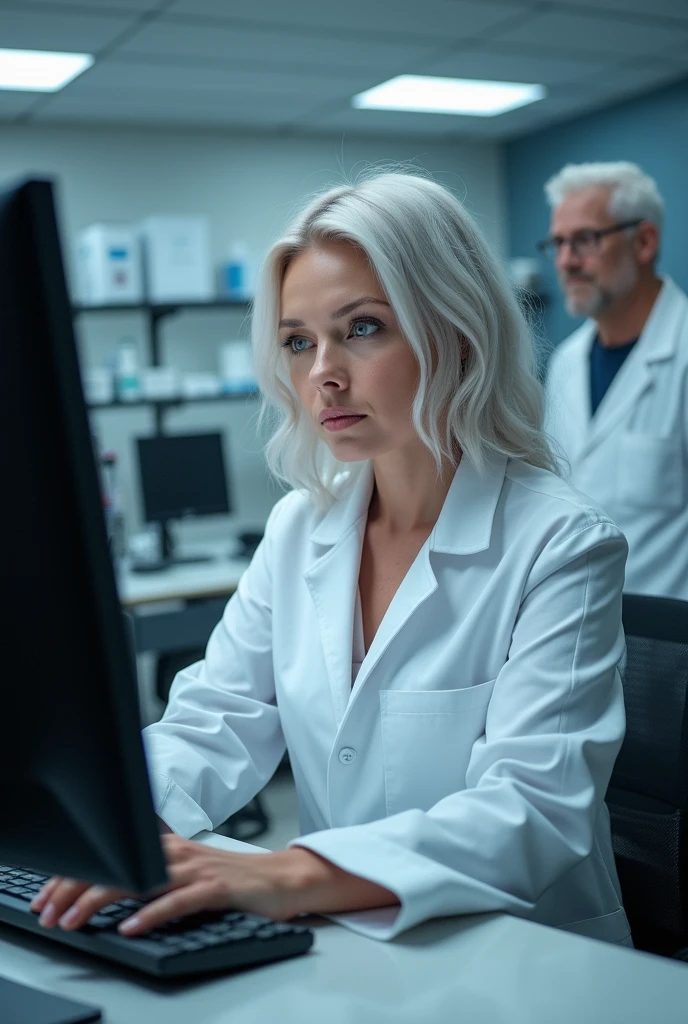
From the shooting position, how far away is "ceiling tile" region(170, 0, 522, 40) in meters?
3.37

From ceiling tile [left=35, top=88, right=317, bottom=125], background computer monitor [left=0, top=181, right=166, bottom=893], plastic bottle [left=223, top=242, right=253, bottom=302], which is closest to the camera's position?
background computer monitor [left=0, top=181, right=166, bottom=893]

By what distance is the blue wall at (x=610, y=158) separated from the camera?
475 centimetres

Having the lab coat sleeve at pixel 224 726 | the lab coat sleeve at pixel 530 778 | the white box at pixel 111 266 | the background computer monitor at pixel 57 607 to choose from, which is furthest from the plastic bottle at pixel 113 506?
the background computer monitor at pixel 57 607

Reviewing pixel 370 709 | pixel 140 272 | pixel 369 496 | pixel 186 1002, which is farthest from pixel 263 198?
pixel 186 1002

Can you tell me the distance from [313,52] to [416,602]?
319 cm

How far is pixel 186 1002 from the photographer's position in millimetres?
765

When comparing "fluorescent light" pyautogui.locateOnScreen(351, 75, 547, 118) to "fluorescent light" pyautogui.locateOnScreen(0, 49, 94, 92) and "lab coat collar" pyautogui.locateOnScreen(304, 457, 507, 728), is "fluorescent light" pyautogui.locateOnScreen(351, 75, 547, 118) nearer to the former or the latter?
"fluorescent light" pyautogui.locateOnScreen(0, 49, 94, 92)

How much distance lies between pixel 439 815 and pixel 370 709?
0.85ft

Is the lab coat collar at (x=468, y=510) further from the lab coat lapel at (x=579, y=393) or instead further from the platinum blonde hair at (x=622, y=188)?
the platinum blonde hair at (x=622, y=188)

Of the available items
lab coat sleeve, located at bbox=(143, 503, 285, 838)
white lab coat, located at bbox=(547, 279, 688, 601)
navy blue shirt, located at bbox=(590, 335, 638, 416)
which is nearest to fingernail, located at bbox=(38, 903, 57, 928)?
lab coat sleeve, located at bbox=(143, 503, 285, 838)

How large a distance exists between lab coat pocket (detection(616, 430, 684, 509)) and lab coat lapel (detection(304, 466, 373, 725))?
127 centimetres

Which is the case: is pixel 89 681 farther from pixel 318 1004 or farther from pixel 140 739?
pixel 318 1004

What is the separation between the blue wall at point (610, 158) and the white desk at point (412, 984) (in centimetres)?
440

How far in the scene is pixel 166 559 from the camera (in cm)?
396
